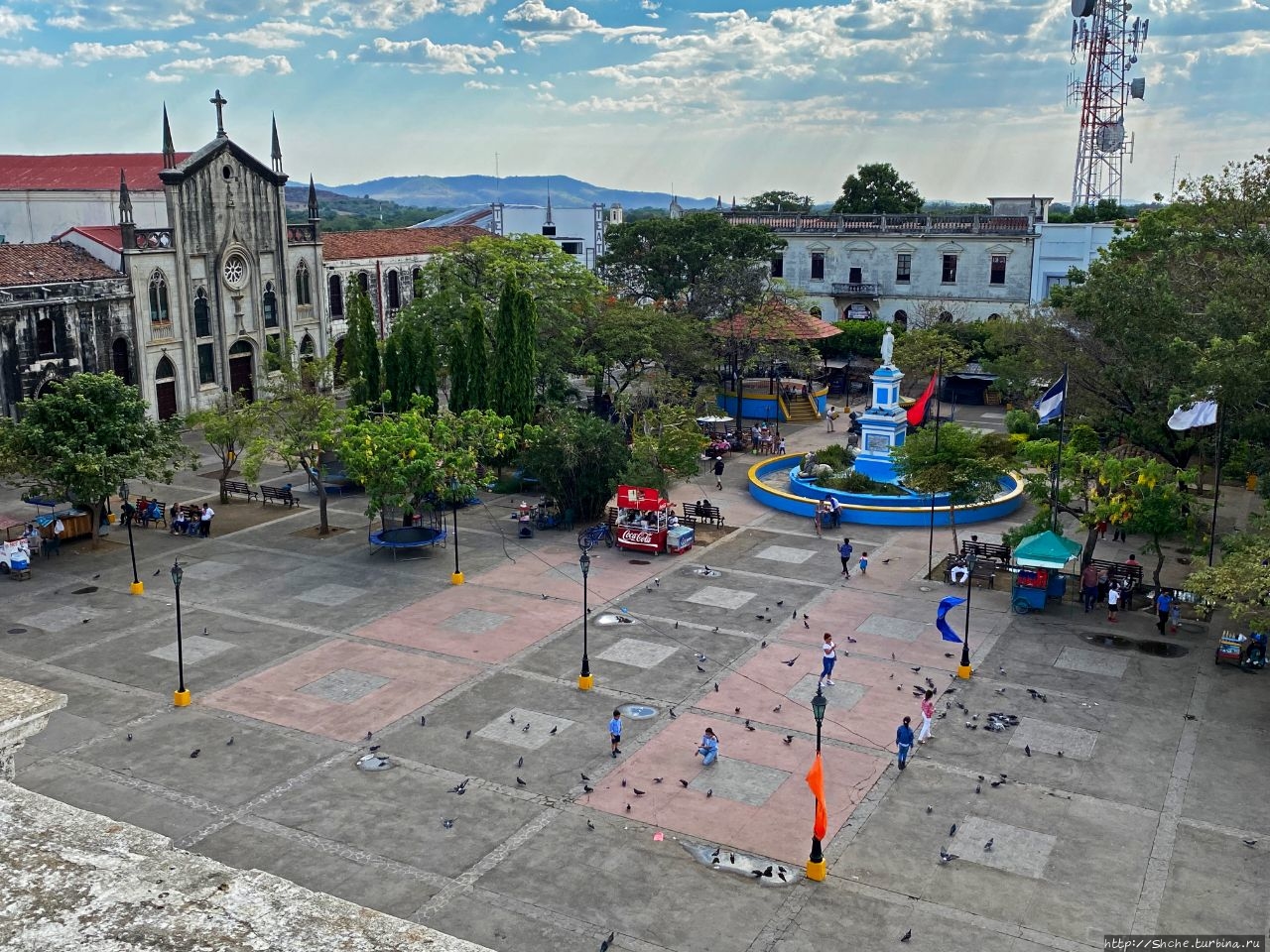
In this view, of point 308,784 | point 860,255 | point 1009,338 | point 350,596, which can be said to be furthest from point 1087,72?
point 308,784

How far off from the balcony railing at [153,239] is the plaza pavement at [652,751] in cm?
2168

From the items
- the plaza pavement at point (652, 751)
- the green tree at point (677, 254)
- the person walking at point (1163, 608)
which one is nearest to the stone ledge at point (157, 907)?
the plaza pavement at point (652, 751)

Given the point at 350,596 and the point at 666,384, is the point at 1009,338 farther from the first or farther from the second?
the point at 350,596

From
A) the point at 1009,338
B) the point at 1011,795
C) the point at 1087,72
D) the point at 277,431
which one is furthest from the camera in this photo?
the point at 1087,72

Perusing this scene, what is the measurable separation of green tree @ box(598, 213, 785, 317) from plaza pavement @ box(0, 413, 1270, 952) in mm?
31712

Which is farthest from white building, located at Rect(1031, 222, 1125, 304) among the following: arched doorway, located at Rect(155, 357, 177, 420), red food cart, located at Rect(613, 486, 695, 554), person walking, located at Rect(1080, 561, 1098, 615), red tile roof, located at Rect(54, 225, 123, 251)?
red tile roof, located at Rect(54, 225, 123, 251)

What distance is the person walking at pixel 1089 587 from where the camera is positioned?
29.9 metres

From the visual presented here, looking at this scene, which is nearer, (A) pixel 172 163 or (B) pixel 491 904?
(B) pixel 491 904

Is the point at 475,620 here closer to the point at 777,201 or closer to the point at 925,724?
the point at 925,724

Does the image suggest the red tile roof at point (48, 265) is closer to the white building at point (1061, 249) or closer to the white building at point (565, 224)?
the white building at point (565, 224)

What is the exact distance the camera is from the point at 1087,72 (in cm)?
7562

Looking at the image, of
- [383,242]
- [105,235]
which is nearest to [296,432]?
[105,235]

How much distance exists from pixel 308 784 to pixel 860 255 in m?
57.9

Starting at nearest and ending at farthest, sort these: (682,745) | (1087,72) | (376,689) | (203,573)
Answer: (682,745), (376,689), (203,573), (1087,72)
